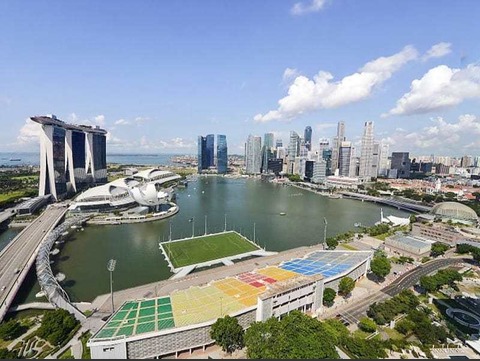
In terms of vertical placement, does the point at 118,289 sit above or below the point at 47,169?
below

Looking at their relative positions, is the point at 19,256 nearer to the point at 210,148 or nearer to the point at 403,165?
the point at 210,148

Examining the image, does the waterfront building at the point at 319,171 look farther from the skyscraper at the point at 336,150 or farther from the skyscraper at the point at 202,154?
the skyscraper at the point at 202,154

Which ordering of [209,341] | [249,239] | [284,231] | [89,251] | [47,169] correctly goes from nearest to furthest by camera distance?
[209,341], [89,251], [249,239], [284,231], [47,169]

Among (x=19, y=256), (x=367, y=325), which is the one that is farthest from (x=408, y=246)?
(x=19, y=256)

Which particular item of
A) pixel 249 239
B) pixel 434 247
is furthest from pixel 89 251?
pixel 434 247

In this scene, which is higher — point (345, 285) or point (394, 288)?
point (345, 285)

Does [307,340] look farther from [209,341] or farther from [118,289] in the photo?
[118,289]
